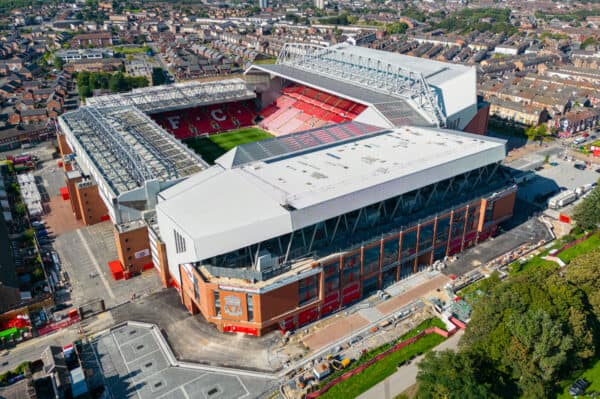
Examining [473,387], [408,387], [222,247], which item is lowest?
[408,387]

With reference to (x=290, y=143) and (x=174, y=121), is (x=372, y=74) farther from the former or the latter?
(x=174, y=121)

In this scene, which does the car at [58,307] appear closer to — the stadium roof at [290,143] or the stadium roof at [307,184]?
the stadium roof at [307,184]

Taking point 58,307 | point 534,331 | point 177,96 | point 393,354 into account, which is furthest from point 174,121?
point 534,331

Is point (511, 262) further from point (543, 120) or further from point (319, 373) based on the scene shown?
point (543, 120)

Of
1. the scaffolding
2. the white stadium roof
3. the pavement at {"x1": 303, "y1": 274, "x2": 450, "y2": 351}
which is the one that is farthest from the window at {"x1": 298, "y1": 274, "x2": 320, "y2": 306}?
the scaffolding

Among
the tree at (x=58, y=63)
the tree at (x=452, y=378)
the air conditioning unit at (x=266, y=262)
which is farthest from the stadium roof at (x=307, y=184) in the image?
the tree at (x=58, y=63)

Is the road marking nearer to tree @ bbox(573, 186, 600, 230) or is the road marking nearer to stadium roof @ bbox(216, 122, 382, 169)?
stadium roof @ bbox(216, 122, 382, 169)

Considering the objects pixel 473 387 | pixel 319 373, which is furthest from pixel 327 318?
pixel 473 387
